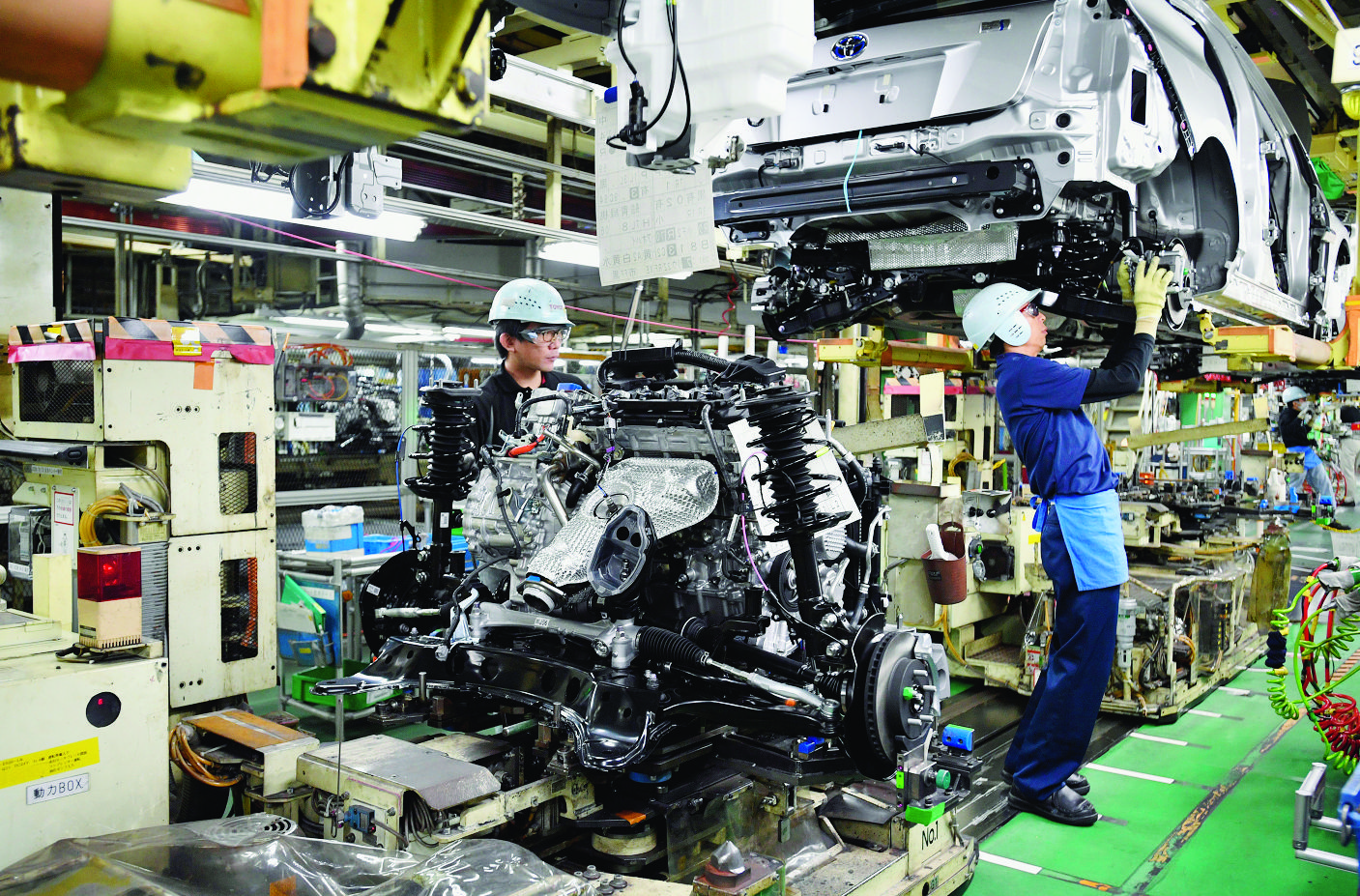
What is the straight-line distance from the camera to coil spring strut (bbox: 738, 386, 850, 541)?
2.85m

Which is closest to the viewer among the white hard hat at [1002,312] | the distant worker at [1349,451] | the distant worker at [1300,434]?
the white hard hat at [1002,312]

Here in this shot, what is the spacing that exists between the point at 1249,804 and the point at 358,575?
4446mm

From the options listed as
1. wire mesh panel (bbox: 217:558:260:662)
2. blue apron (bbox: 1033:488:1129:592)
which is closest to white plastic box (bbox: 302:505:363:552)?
wire mesh panel (bbox: 217:558:260:662)

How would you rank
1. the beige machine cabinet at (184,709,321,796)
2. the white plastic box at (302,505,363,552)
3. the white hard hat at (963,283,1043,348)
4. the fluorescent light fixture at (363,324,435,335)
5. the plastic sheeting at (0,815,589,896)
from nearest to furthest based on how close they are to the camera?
the plastic sheeting at (0,815,589,896) → the beige machine cabinet at (184,709,321,796) → the white hard hat at (963,283,1043,348) → the white plastic box at (302,505,363,552) → the fluorescent light fixture at (363,324,435,335)

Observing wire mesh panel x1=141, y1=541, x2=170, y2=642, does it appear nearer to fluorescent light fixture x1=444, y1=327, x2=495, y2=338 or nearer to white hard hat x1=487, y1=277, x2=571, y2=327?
white hard hat x1=487, y1=277, x2=571, y2=327

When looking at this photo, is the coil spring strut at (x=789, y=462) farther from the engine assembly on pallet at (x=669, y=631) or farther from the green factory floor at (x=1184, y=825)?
the green factory floor at (x=1184, y=825)

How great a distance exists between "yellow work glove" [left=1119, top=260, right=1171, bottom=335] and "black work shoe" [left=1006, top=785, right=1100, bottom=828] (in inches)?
75.3

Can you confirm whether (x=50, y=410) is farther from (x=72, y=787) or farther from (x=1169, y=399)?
(x=1169, y=399)

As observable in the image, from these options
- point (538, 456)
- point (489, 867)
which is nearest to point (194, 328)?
Result: point (538, 456)

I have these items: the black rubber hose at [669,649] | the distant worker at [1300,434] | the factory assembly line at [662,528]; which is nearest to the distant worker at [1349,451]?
the distant worker at [1300,434]

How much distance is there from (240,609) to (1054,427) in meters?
3.38

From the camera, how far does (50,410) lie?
3.57 meters

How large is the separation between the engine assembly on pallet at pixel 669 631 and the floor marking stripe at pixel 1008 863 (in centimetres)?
63

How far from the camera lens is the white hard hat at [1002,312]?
3969 millimetres
